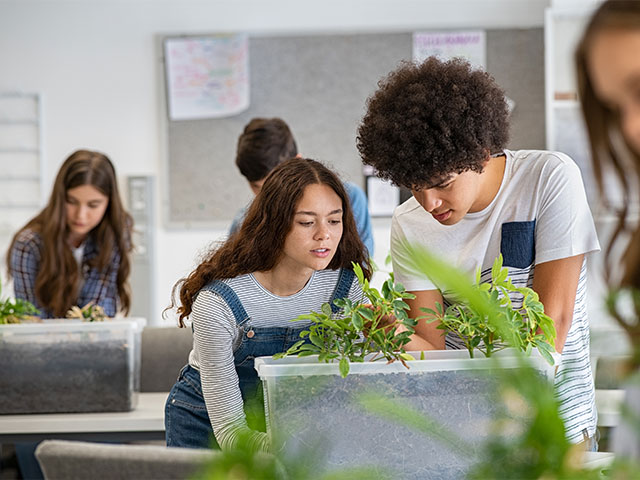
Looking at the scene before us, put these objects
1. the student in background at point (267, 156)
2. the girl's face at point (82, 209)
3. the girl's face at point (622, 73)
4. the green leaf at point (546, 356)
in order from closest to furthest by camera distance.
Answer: the girl's face at point (622, 73) → the green leaf at point (546, 356) → the student in background at point (267, 156) → the girl's face at point (82, 209)

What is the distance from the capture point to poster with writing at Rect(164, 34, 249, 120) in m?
4.04

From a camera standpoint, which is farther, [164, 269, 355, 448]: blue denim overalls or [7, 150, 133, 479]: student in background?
[7, 150, 133, 479]: student in background

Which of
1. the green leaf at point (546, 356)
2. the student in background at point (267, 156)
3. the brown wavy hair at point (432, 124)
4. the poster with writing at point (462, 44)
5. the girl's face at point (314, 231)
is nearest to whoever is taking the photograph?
the green leaf at point (546, 356)

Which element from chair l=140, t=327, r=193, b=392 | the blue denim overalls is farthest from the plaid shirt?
the blue denim overalls

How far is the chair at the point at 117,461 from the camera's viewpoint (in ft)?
2.59

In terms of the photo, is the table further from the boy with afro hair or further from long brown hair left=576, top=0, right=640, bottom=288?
long brown hair left=576, top=0, right=640, bottom=288

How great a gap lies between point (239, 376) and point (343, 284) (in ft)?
0.85

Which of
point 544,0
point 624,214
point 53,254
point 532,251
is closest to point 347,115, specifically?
point 544,0

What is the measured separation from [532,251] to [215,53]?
2996mm

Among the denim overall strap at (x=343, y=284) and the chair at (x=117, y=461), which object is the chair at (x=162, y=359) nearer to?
the denim overall strap at (x=343, y=284)

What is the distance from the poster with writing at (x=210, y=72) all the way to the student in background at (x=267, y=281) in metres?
2.54

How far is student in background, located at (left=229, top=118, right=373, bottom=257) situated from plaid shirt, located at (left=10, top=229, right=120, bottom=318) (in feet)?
1.52

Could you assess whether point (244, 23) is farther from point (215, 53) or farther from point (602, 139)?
point (602, 139)

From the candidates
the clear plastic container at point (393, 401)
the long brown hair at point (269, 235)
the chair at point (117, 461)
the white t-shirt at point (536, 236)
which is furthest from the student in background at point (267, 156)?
the chair at point (117, 461)
